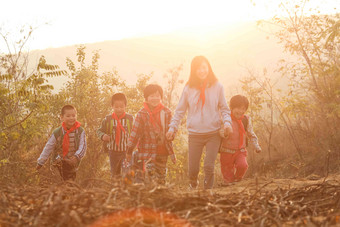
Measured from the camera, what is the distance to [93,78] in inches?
517

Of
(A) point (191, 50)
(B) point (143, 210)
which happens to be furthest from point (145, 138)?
(A) point (191, 50)

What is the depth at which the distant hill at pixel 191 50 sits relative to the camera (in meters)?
91.2

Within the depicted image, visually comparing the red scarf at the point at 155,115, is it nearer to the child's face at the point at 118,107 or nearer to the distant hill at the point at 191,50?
the child's face at the point at 118,107

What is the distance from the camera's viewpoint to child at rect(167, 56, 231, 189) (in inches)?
219

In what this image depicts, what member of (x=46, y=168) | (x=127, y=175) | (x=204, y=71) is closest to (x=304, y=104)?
(x=204, y=71)

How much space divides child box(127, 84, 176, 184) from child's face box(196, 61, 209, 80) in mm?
761

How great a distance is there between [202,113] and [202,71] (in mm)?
637

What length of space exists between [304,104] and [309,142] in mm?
1987

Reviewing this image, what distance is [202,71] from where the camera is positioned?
18.9ft

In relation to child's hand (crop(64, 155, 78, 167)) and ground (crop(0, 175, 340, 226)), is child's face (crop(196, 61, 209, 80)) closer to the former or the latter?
child's hand (crop(64, 155, 78, 167))

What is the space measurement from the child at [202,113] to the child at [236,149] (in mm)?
621

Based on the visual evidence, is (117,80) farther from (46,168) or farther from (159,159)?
(159,159)

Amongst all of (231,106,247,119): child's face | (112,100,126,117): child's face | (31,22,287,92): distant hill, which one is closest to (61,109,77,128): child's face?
(112,100,126,117): child's face

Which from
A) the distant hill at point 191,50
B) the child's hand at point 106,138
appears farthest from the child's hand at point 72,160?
the distant hill at point 191,50
